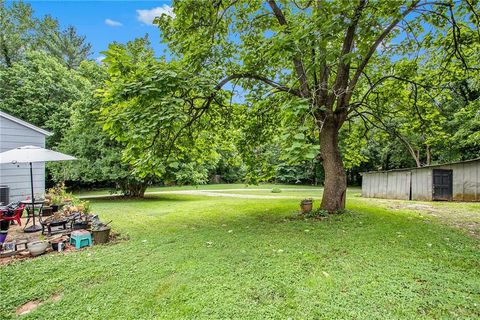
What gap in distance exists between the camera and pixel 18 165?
9.51 m

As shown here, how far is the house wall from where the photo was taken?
9.16 meters

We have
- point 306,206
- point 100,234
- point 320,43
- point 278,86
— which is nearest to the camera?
point 320,43

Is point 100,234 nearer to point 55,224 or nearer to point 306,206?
point 55,224

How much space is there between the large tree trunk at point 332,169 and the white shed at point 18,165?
1037 cm

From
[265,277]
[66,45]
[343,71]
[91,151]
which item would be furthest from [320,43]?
[66,45]

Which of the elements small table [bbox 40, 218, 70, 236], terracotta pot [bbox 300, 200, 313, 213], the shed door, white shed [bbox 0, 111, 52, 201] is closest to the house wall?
white shed [bbox 0, 111, 52, 201]

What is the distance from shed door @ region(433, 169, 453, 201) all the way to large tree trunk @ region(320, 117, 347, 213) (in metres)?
7.61

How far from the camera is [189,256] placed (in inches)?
159

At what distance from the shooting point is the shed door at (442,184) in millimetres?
11241

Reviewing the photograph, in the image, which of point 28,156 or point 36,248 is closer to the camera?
point 36,248

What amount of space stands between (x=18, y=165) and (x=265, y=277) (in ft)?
34.9

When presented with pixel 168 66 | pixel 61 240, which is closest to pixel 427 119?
pixel 168 66

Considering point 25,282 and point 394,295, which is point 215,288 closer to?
point 394,295

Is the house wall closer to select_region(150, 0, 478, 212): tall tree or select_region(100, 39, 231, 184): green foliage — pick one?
select_region(100, 39, 231, 184): green foliage
